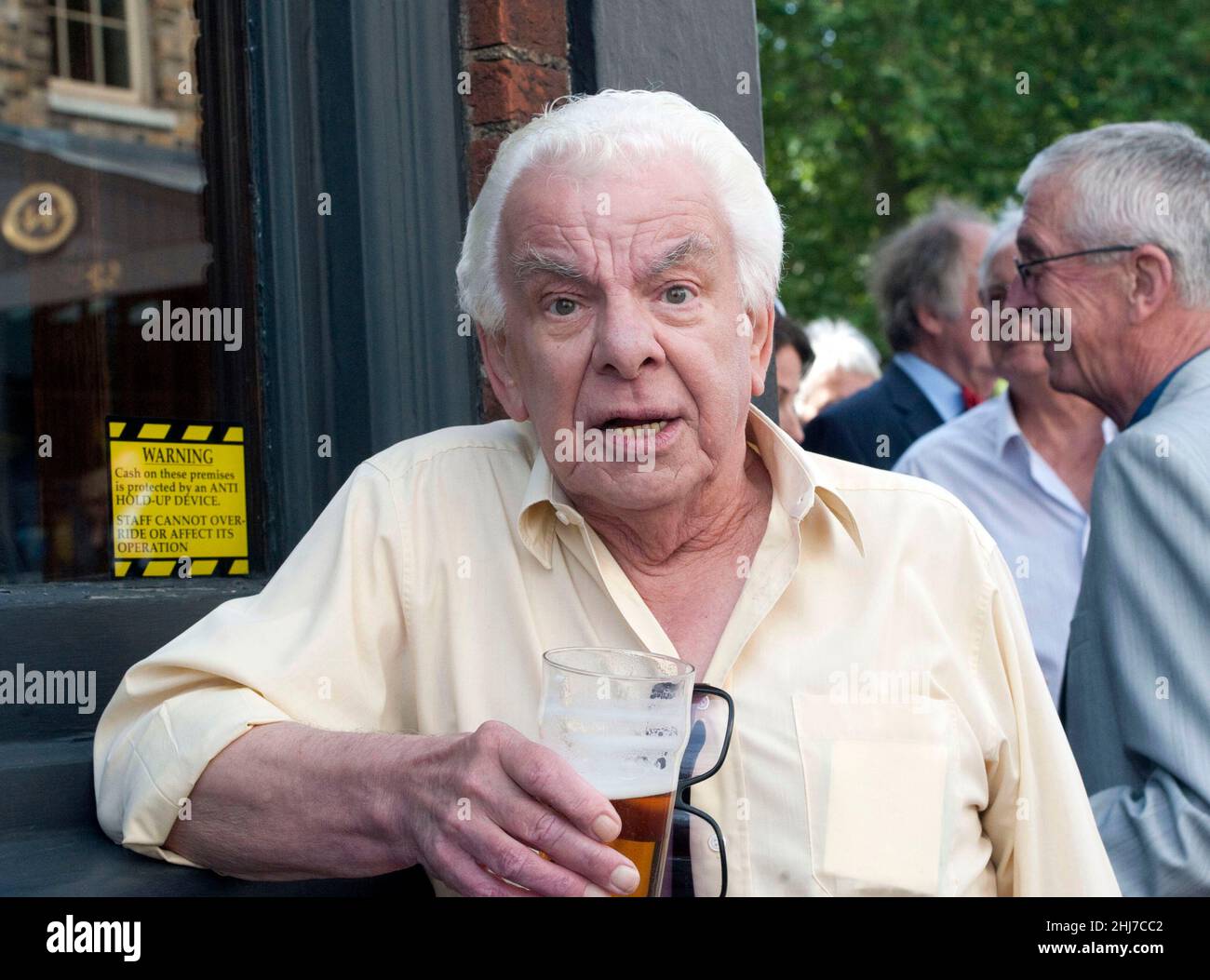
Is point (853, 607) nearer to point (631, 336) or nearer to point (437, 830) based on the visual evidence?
point (631, 336)

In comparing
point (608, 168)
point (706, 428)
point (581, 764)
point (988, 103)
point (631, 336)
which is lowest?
point (581, 764)

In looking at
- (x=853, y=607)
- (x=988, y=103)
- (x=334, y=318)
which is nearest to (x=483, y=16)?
(x=334, y=318)

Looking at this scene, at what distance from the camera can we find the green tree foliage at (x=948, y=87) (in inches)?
449

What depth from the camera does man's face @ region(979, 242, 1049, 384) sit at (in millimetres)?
3955

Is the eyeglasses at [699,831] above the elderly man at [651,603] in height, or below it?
below

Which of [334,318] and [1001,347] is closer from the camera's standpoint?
[334,318]

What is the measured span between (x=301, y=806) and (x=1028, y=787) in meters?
1.11

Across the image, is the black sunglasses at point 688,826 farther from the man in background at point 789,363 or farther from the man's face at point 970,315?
the man's face at point 970,315

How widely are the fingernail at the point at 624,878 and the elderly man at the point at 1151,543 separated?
3.87 feet

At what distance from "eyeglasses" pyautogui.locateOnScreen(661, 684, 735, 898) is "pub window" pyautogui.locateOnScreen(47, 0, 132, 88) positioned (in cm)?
172

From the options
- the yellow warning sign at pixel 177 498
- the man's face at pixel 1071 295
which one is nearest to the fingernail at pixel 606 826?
the yellow warning sign at pixel 177 498

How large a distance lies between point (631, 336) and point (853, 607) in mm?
552

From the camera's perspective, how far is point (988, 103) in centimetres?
1202

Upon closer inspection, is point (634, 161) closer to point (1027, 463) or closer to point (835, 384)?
point (1027, 463)
